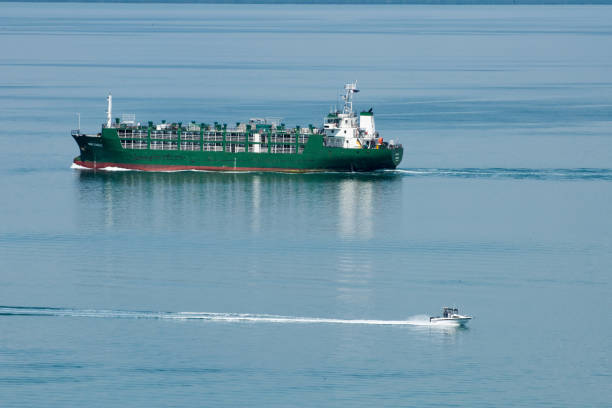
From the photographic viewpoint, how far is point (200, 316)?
291ft

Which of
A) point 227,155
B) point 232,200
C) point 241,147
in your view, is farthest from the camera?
point 241,147

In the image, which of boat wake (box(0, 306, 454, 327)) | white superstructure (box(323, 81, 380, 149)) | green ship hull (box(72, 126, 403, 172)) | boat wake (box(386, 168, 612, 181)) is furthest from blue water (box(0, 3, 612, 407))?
white superstructure (box(323, 81, 380, 149))

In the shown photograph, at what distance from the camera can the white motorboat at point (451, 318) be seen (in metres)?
86.8

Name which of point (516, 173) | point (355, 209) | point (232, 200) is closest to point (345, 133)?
point (516, 173)

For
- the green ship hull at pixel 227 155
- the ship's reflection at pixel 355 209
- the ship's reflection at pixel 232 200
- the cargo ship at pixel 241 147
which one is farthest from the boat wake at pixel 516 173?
the ship's reflection at pixel 355 209

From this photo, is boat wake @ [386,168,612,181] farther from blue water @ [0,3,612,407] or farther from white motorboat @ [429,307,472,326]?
white motorboat @ [429,307,472,326]

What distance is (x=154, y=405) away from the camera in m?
73.5

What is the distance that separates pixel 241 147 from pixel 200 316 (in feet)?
234

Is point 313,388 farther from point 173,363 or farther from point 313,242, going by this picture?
point 313,242

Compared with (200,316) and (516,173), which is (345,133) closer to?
(516,173)

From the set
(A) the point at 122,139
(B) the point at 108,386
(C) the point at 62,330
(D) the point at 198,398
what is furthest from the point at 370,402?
(A) the point at 122,139

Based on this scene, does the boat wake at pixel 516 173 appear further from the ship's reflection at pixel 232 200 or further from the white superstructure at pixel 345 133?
the ship's reflection at pixel 232 200

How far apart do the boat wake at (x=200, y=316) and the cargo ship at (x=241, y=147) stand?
68.5 metres

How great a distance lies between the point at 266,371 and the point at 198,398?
229 inches
